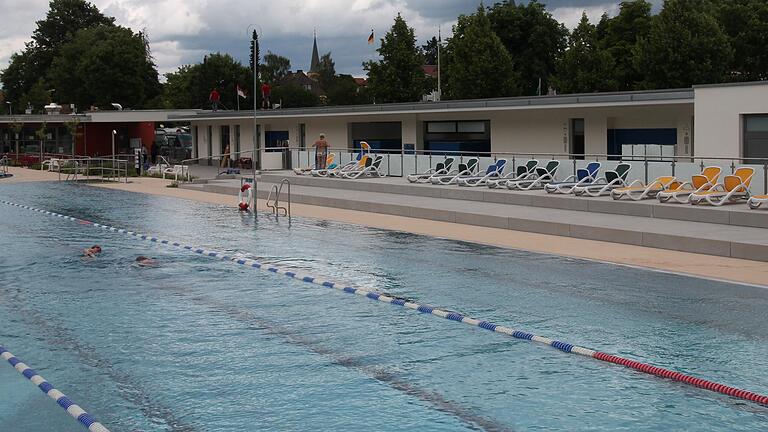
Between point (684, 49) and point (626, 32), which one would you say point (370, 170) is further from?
point (626, 32)

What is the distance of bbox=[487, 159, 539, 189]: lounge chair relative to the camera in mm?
26938

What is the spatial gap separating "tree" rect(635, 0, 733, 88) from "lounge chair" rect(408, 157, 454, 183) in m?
23.4

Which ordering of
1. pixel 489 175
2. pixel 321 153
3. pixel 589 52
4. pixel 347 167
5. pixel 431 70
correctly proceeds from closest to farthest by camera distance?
pixel 489 175, pixel 347 167, pixel 321 153, pixel 589 52, pixel 431 70

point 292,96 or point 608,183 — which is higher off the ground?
point 292,96

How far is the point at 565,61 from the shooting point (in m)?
54.8

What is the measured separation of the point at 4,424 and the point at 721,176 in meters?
17.9

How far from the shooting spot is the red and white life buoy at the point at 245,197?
87.0 feet

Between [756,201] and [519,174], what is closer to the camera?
[756,201]

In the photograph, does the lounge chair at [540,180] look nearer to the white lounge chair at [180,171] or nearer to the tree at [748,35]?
the white lounge chair at [180,171]

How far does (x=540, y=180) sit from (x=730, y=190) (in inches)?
251

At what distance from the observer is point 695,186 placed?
21859 mm

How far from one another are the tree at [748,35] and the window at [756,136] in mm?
32643

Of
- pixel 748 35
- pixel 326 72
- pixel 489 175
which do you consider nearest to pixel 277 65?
pixel 326 72

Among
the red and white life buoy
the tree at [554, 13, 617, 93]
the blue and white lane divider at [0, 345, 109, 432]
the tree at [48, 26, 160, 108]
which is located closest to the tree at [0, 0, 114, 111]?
the tree at [48, 26, 160, 108]
